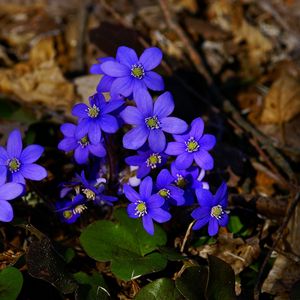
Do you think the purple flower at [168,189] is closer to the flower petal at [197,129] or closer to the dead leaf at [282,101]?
the flower petal at [197,129]

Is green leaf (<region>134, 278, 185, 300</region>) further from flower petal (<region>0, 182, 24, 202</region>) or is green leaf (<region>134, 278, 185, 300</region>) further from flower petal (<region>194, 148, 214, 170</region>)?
flower petal (<region>0, 182, 24, 202</region>)

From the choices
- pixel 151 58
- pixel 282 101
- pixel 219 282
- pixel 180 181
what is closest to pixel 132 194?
pixel 180 181

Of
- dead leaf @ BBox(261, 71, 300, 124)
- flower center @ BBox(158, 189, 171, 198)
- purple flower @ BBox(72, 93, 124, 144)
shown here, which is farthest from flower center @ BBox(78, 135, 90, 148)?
dead leaf @ BBox(261, 71, 300, 124)

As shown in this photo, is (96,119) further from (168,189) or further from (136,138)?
(168,189)

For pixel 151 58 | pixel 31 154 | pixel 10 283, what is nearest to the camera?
pixel 10 283

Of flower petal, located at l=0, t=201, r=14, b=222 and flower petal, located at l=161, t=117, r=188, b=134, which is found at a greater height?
flower petal, located at l=161, t=117, r=188, b=134

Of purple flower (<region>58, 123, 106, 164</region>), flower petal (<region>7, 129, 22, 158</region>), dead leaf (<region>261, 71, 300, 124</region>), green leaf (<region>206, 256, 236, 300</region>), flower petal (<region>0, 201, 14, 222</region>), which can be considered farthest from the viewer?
dead leaf (<region>261, 71, 300, 124</region>)

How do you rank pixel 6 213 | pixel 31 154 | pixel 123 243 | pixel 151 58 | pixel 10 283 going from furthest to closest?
pixel 123 243 < pixel 151 58 < pixel 31 154 < pixel 10 283 < pixel 6 213
